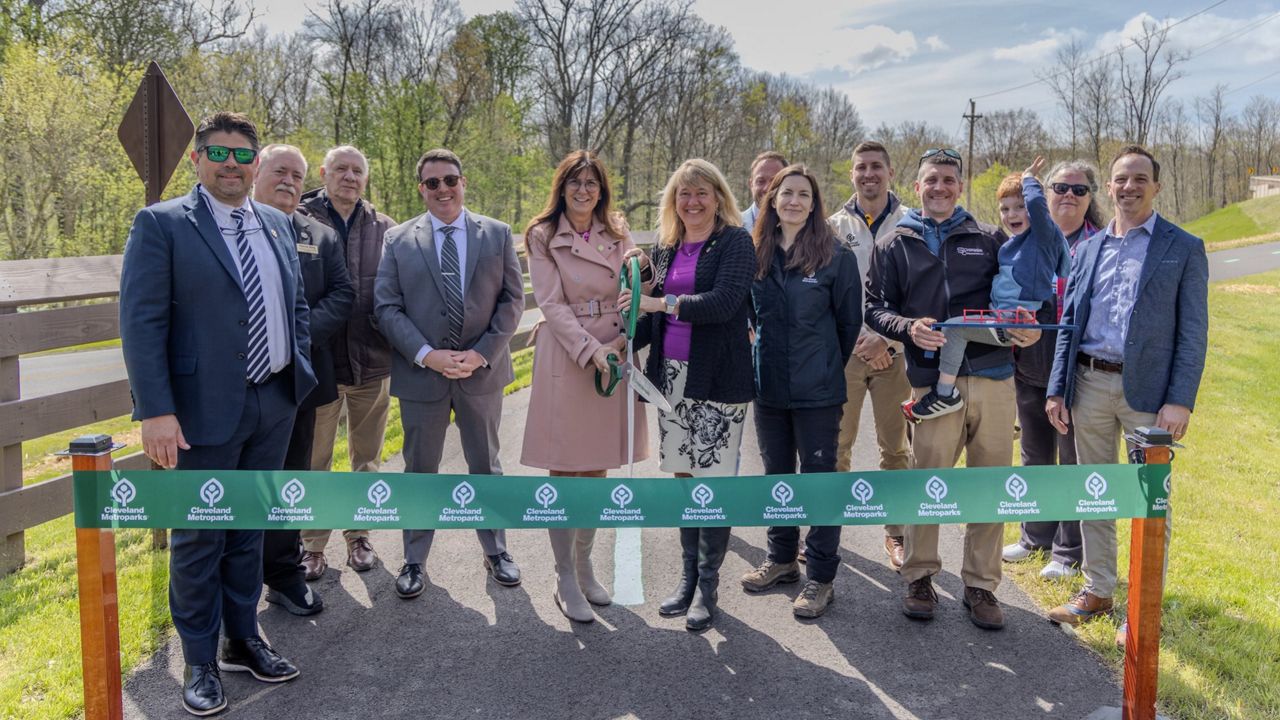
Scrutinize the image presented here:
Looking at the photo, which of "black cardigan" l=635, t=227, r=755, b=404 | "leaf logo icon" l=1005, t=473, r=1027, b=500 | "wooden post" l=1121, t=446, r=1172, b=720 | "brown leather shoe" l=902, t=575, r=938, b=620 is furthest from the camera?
"brown leather shoe" l=902, t=575, r=938, b=620

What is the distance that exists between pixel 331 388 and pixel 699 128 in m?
47.4

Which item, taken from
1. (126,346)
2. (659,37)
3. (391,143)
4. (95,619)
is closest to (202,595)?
(95,619)

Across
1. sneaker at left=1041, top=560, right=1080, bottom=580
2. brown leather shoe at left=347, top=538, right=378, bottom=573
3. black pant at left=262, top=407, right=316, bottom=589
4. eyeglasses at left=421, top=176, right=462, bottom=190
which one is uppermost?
eyeglasses at left=421, top=176, right=462, bottom=190

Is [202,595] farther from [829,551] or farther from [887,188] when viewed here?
[887,188]

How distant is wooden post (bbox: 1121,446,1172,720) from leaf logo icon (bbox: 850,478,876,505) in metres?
0.94

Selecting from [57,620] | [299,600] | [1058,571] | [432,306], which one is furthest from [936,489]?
[57,620]

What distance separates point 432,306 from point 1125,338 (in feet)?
11.4

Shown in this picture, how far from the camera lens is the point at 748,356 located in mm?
3992

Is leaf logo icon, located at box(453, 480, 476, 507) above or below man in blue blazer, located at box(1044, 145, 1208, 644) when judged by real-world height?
below

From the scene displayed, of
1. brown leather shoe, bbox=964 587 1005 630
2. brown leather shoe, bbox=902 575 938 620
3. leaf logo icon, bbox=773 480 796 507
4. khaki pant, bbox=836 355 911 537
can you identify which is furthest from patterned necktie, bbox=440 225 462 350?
brown leather shoe, bbox=964 587 1005 630

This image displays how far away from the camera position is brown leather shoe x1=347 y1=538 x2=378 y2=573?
4598mm

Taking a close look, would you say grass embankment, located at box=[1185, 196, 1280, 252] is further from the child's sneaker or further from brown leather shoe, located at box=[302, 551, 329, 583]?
brown leather shoe, located at box=[302, 551, 329, 583]

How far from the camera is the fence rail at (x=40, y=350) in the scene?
4.31 m

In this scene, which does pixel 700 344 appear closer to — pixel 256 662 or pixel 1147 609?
pixel 1147 609
